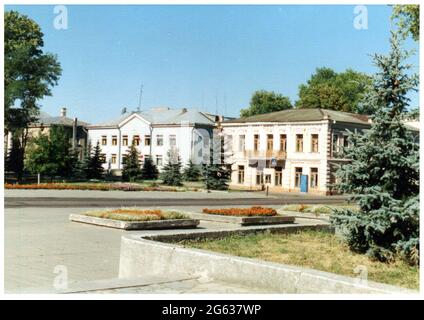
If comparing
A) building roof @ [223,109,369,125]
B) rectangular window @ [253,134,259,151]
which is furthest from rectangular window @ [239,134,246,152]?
building roof @ [223,109,369,125]

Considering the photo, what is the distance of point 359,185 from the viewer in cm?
902

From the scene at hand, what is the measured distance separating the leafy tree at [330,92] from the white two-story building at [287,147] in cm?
1411

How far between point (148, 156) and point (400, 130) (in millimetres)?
55177

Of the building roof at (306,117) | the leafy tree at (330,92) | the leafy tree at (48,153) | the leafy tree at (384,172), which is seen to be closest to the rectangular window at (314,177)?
the building roof at (306,117)

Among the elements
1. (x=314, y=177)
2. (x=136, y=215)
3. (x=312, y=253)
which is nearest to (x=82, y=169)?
(x=314, y=177)

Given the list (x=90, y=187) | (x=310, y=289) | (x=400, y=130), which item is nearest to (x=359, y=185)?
(x=400, y=130)

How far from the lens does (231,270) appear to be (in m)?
7.20

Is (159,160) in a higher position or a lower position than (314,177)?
higher

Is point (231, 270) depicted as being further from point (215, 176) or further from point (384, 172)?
point (215, 176)

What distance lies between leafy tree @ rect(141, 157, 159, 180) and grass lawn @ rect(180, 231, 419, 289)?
153 ft

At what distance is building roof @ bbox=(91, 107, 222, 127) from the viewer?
6219cm

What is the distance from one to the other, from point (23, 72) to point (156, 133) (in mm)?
20362

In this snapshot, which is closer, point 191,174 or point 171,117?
point 191,174

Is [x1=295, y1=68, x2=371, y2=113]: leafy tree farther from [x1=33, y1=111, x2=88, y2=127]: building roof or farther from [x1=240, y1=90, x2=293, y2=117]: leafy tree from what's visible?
[x1=33, y1=111, x2=88, y2=127]: building roof
